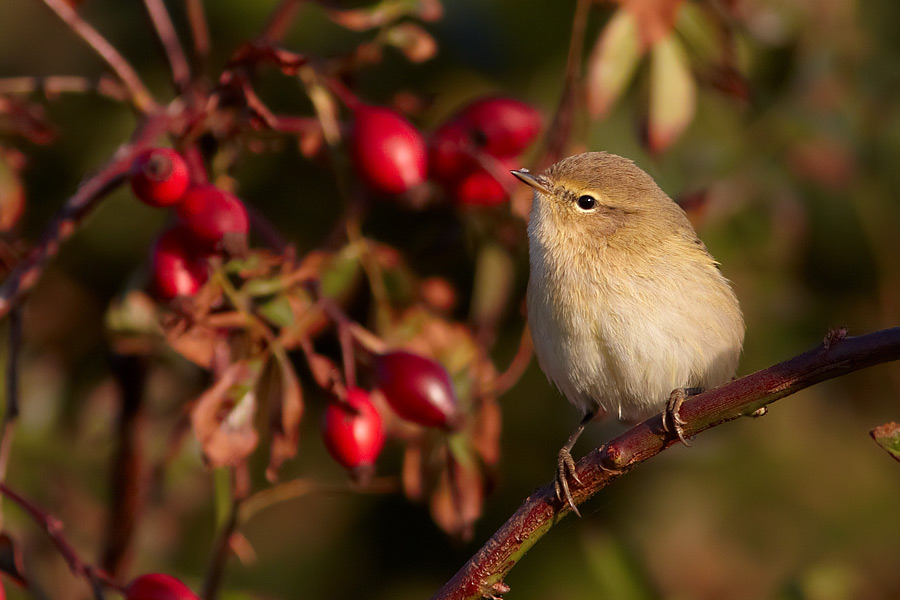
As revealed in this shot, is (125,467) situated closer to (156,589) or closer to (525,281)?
(156,589)

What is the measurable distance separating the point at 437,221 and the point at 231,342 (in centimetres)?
116

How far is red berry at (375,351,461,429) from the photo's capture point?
227 cm

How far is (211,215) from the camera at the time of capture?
6.90ft

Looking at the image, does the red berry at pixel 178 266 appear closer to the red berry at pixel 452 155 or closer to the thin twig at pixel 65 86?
the thin twig at pixel 65 86

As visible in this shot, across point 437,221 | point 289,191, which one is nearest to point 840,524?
point 437,221

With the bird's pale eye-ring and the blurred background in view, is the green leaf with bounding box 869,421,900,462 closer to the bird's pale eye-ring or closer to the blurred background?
the bird's pale eye-ring

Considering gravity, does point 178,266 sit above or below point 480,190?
below

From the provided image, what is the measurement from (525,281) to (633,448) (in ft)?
5.49

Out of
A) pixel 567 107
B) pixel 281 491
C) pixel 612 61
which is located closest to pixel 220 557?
pixel 281 491

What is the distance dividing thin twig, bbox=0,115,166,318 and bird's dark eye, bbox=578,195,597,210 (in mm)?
1364

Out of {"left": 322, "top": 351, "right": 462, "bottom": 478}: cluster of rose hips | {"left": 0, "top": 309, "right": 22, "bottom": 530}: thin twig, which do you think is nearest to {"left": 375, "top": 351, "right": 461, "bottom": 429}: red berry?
{"left": 322, "top": 351, "right": 462, "bottom": 478}: cluster of rose hips

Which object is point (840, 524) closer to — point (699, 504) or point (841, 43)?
point (699, 504)

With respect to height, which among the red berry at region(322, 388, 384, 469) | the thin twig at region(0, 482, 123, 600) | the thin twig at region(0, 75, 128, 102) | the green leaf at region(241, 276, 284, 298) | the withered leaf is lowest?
the thin twig at region(0, 482, 123, 600)

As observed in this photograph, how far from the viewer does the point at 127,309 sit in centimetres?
237
